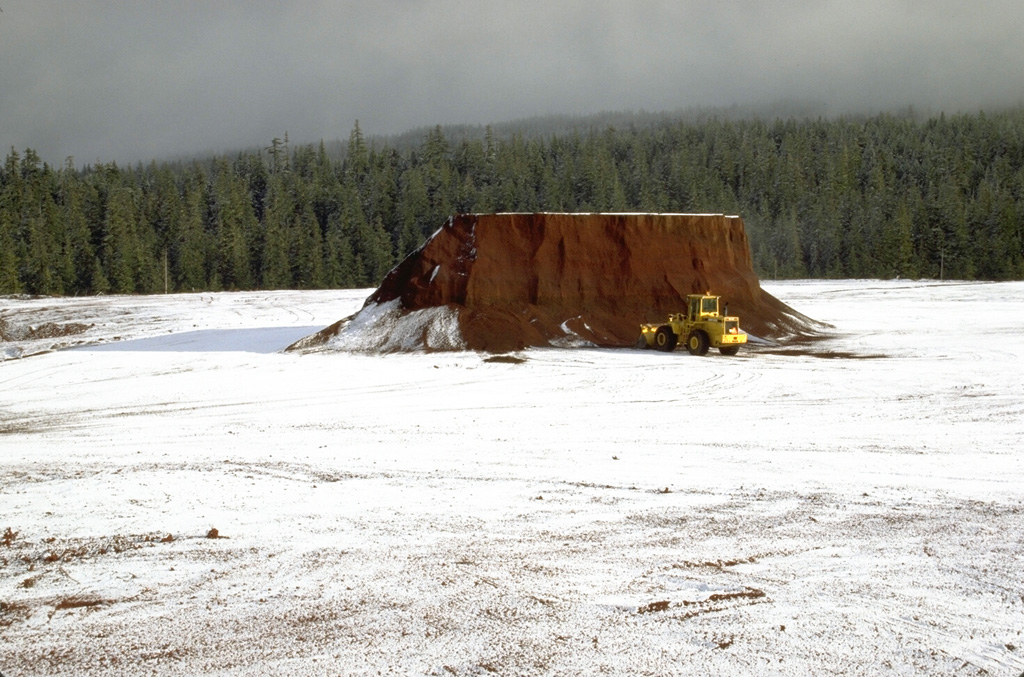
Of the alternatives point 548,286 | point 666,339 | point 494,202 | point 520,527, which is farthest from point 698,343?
point 494,202

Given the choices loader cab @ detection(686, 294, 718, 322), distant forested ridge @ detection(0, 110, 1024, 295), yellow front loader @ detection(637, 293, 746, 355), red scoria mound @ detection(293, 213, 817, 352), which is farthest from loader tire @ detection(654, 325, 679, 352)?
distant forested ridge @ detection(0, 110, 1024, 295)

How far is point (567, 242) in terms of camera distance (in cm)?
3384

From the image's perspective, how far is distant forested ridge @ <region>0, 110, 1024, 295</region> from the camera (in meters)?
99.8

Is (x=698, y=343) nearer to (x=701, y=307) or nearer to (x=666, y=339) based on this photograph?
(x=701, y=307)

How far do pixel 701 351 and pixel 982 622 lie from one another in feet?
71.4

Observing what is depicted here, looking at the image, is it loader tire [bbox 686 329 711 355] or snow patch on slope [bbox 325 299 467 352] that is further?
snow patch on slope [bbox 325 299 467 352]

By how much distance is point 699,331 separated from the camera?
29.4 metres

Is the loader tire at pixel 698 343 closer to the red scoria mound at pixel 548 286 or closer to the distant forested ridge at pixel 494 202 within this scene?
the red scoria mound at pixel 548 286

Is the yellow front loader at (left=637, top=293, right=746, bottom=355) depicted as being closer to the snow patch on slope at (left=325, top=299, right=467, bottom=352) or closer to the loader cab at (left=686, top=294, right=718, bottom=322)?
the loader cab at (left=686, top=294, right=718, bottom=322)

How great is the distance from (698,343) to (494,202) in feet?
328

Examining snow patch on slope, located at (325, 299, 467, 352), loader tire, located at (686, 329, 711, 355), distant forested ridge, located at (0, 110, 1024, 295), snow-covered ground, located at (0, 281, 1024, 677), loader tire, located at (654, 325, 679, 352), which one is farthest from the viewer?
distant forested ridge, located at (0, 110, 1024, 295)

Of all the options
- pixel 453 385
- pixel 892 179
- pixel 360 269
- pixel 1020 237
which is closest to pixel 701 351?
pixel 453 385

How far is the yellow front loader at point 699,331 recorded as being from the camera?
28797mm

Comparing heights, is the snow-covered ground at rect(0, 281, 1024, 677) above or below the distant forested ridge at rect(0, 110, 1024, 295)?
below
